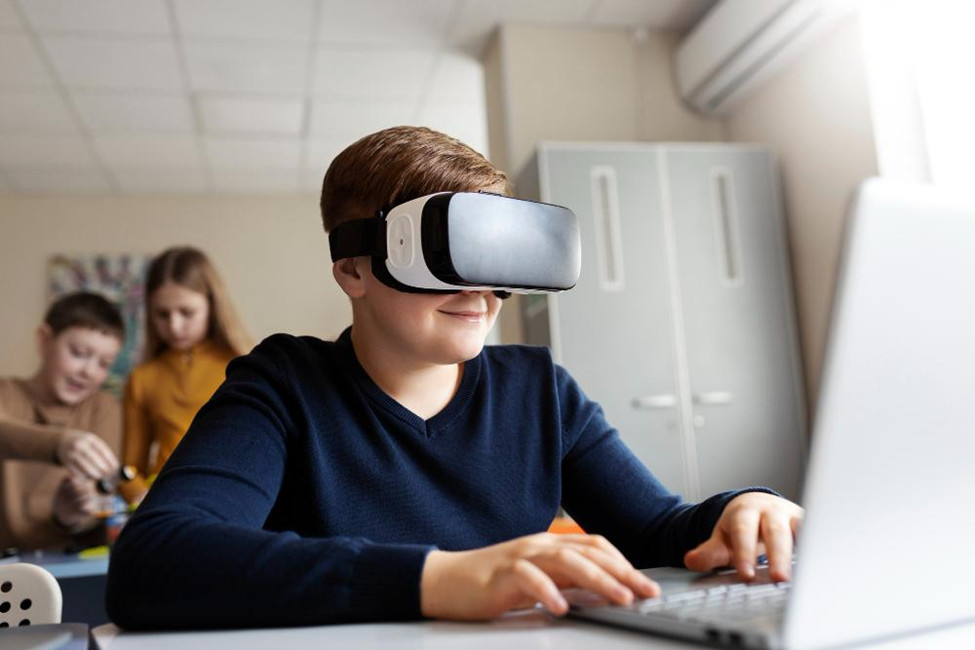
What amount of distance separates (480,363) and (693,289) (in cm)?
224

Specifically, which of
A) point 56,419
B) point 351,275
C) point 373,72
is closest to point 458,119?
point 373,72

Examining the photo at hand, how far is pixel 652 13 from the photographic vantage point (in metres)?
3.65

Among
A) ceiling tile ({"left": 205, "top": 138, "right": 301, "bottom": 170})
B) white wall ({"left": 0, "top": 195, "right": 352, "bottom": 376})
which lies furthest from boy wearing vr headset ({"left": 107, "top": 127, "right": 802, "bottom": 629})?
white wall ({"left": 0, "top": 195, "right": 352, "bottom": 376})

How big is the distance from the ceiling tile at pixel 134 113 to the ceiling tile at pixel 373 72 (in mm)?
727

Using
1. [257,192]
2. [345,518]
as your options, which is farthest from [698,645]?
[257,192]

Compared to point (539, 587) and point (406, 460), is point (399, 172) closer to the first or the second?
point (406, 460)

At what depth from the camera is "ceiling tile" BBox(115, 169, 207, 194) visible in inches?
204

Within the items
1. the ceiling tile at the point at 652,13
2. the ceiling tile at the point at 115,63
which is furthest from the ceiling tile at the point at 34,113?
the ceiling tile at the point at 652,13

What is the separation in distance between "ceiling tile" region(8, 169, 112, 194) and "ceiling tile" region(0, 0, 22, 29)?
1.74m

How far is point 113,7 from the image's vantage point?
3.32m

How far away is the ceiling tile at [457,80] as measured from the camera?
3.97m

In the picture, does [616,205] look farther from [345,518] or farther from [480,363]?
[345,518]

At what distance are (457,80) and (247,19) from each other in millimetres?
1053

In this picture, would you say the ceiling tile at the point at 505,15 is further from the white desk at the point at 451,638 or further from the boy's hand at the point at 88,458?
the white desk at the point at 451,638
